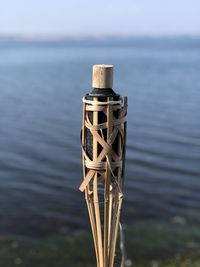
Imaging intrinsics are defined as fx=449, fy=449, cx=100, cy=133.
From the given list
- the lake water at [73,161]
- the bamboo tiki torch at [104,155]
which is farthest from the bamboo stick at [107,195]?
the lake water at [73,161]

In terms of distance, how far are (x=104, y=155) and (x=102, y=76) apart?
48 cm

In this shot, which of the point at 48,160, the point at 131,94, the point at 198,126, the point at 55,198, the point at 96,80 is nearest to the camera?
the point at 96,80

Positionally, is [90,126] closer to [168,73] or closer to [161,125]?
[161,125]

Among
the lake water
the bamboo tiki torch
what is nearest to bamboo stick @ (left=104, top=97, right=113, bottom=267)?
the bamboo tiki torch

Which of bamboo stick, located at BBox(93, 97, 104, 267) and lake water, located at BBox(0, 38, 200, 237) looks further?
lake water, located at BBox(0, 38, 200, 237)

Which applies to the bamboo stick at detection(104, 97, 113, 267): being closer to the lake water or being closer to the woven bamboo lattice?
the woven bamboo lattice

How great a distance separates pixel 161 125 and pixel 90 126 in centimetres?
1812

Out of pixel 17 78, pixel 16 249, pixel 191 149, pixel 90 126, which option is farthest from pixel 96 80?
pixel 17 78

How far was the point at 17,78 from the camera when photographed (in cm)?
4019

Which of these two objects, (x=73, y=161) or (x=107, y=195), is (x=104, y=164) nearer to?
(x=107, y=195)

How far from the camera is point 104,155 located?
273 cm

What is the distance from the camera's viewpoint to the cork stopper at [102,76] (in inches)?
106

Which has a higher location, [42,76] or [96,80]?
[96,80]

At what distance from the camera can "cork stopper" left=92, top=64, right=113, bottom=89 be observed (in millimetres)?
2691
